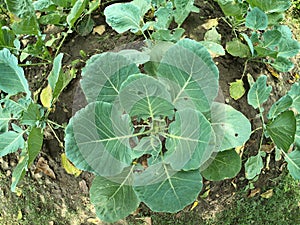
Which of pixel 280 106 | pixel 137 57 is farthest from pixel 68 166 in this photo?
pixel 280 106

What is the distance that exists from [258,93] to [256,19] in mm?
248

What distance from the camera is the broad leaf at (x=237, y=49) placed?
4.96ft

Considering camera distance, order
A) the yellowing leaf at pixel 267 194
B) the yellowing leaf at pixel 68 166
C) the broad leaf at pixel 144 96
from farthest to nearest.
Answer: the yellowing leaf at pixel 267 194
the yellowing leaf at pixel 68 166
the broad leaf at pixel 144 96

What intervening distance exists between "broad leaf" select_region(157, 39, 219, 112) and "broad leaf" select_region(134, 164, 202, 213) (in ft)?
0.65

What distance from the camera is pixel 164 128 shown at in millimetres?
1346

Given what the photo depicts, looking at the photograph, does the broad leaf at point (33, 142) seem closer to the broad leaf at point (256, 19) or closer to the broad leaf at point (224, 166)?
the broad leaf at point (224, 166)

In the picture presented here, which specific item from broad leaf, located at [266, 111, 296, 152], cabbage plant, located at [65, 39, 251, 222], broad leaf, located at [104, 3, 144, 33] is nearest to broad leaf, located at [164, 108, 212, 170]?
cabbage plant, located at [65, 39, 251, 222]

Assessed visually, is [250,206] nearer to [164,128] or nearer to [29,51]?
[164,128]

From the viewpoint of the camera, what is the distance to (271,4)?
4.93ft

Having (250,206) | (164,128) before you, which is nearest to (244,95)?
(164,128)

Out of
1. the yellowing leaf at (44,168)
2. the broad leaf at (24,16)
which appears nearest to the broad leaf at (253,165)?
the yellowing leaf at (44,168)

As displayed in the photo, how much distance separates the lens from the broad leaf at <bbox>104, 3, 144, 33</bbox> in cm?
141

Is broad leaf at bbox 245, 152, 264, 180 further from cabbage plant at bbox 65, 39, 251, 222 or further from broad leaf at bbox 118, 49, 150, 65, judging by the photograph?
broad leaf at bbox 118, 49, 150, 65

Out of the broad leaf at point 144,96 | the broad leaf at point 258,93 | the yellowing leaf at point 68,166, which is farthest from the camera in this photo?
the yellowing leaf at point 68,166
